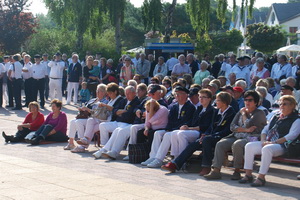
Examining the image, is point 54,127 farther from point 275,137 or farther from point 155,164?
point 275,137

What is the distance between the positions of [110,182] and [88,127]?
378 cm

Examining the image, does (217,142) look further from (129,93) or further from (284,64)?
(284,64)

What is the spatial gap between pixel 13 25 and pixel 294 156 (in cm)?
3290

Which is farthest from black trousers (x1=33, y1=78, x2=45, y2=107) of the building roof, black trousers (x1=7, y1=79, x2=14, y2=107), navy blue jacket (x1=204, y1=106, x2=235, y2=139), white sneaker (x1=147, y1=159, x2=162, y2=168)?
the building roof

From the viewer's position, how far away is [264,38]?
48.5 metres

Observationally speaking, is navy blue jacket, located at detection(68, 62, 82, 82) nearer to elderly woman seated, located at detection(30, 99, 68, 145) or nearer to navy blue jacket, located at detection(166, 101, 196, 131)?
elderly woman seated, located at detection(30, 99, 68, 145)

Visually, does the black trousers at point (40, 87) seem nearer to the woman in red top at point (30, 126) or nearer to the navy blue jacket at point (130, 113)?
the woman in red top at point (30, 126)

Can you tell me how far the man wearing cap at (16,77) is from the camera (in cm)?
2183

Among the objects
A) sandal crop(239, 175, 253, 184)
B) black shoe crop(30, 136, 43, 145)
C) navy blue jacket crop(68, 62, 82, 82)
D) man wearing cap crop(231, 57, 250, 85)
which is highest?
man wearing cap crop(231, 57, 250, 85)

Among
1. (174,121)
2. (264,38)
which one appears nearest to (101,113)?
(174,121)

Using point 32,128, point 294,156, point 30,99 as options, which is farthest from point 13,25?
point 294,156

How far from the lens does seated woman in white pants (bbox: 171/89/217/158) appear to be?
10.3 meters

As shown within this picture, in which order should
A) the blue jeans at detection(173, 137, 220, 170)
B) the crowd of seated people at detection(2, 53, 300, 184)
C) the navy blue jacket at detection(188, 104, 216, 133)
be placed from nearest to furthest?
the crowd of seated people at detection(2, 53, 300, 184) < the blue jeans at detection(173, 137, 220, 170) < the navy blue jacket at detection(188, 104, 216, 133)

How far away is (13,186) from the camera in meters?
8.57
